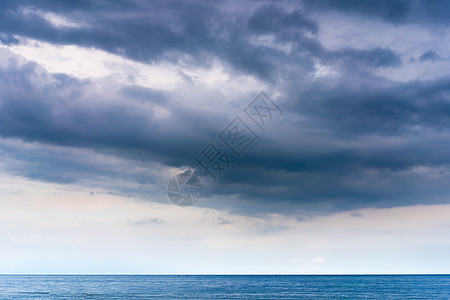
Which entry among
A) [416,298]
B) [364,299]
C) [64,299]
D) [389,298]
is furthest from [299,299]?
[64,299]

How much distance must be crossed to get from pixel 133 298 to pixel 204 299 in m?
24.2

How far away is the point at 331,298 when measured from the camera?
14512 centimetres

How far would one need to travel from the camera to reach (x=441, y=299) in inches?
5645

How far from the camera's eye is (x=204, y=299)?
13812 centimetres

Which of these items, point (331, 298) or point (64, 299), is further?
point (331, 298)

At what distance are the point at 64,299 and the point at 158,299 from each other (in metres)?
30.3

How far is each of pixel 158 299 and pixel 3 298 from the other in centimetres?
5181

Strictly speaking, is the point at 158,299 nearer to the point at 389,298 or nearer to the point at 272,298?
the point at 272,298

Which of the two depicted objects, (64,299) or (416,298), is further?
(416,298)

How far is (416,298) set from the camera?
470 feet

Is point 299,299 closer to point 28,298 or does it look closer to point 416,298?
point 416,298

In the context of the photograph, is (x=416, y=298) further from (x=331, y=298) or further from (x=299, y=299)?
(x=299, y=299)

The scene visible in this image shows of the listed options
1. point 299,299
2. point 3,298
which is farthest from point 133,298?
point 299,299

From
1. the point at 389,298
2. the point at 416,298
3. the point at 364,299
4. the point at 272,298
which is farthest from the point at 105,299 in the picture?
the point at 416,298
